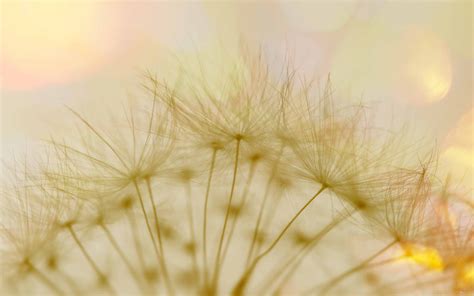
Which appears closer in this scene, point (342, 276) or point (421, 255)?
point (421, 255)

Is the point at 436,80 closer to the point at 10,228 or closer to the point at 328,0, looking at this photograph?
the point at 328,0

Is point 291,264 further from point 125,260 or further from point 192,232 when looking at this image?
point 125,260

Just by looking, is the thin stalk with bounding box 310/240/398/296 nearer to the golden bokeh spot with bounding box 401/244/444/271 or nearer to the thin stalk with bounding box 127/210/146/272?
the golden bokeh spot with bounding box 401/244/444/271

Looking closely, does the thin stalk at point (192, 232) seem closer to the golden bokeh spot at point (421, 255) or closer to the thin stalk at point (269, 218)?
the thin stalk at point (269, 218)

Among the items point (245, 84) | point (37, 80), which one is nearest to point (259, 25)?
point (245, 84)

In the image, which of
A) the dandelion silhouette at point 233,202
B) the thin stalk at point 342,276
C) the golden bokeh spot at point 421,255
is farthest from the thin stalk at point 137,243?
the golden bokeh spot at point 421,255

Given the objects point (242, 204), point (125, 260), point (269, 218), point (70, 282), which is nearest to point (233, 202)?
point (242, 204)
